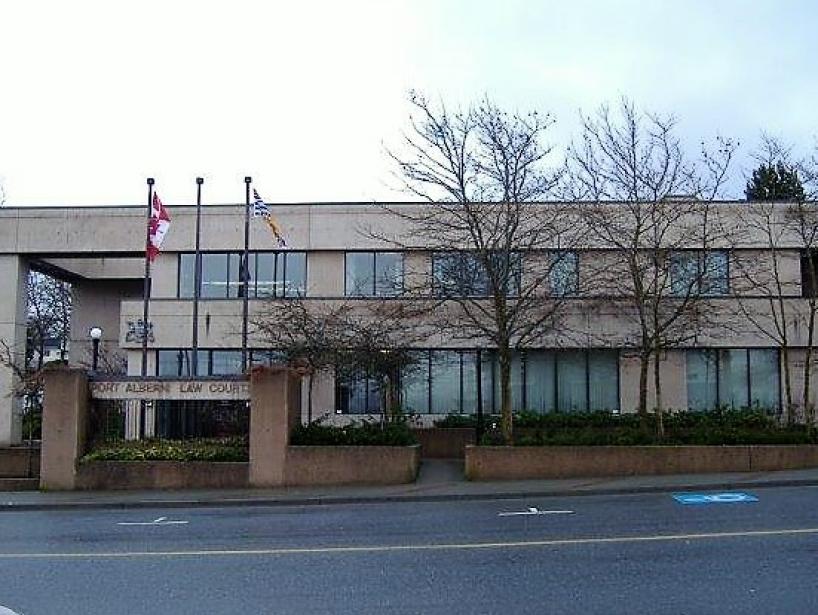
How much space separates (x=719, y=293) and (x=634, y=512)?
1961 centimetres

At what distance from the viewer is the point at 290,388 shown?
21.7 m

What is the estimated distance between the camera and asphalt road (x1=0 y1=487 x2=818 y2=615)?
8344 millimetres

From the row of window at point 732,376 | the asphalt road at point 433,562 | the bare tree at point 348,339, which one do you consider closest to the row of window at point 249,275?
the bare tree at point 348,339

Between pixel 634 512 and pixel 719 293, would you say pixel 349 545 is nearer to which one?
pixel 634 512

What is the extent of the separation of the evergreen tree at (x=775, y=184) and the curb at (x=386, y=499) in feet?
39.0

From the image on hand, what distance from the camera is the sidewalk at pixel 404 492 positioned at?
61.0 ft

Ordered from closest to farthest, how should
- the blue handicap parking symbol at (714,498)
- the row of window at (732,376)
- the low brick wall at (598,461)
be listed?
the blue handicap parking symbol at (714,498)
the low brick wall at (598,461)
the row of window at (732,376)

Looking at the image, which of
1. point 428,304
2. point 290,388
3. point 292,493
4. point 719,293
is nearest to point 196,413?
point 290,388

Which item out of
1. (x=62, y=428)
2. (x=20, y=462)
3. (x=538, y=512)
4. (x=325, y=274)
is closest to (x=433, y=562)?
(x=538, y=512)

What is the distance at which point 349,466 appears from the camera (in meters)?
20.9

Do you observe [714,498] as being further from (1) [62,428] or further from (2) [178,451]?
(1) [62,428]

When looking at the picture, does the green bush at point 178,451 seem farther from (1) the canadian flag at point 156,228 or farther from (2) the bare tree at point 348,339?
(1) the canadian flag at point 156,228

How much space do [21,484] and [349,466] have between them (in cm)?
759

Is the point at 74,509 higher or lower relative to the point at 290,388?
lower
